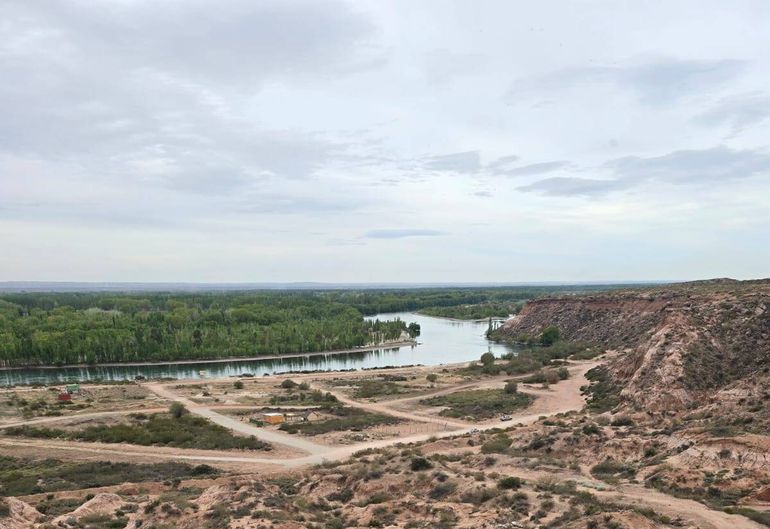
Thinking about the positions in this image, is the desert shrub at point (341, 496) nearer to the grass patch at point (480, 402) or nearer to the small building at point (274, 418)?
the small building at point (274, 418)

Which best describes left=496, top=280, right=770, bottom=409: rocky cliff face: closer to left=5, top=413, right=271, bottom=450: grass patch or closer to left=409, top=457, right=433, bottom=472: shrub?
left=409, top=457, right=433, bottom=472: shrub

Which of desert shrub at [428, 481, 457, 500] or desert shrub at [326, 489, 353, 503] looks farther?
desert shrub at [326, 489, 353, 503]

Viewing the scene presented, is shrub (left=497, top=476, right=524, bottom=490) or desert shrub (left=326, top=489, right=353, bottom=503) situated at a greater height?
shrub (left=497, top=476, right=524, bottom=490)

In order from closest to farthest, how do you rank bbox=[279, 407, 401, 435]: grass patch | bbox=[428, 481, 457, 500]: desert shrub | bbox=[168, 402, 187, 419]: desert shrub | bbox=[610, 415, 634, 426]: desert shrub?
bbox=[428, 481, 457, 500]: desert shrub → bbox=[610, 415, 634, 426]: desert shrub → bbox=[279, 407, 401, 435]: grass patch → bbox=[168, 402, 187, 419]: desert shrub

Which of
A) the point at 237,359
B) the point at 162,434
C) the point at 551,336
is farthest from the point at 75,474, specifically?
the point at 551,336

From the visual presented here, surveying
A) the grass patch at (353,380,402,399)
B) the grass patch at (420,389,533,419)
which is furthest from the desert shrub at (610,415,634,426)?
the grass patch at (353,380,402,399)

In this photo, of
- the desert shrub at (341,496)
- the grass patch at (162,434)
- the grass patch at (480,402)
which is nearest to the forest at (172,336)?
the grass patch at (480,402)

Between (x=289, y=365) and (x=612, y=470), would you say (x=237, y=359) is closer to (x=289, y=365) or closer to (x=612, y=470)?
(x=289, y=365)
